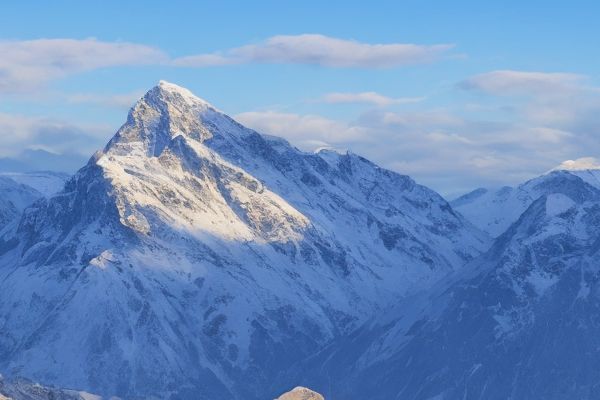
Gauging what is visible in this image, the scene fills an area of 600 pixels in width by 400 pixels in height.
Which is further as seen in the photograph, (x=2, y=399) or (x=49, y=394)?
(x=49, y=394)

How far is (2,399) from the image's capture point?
179500 mm

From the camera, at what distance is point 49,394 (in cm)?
19800

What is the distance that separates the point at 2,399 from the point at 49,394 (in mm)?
18689
